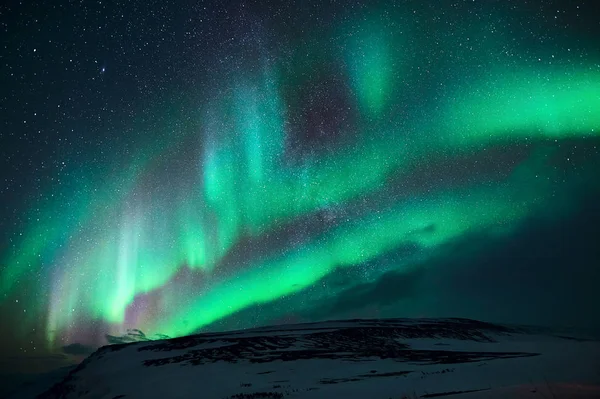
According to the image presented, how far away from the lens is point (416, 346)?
136ft

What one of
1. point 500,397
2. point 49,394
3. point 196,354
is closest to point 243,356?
point 196,354

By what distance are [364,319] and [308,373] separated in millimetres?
40805

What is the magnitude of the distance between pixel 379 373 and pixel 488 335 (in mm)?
27166

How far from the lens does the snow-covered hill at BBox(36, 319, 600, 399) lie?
2058 centimetres

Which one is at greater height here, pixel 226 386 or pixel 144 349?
pixel 144 349

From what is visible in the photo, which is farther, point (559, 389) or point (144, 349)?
point (144, 349)

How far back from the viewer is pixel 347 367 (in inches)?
1228

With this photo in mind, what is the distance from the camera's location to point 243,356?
4016cm

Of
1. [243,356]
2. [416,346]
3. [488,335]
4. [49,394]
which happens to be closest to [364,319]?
[488,335]

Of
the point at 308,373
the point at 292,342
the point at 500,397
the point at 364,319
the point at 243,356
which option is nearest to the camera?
the point at 500,397

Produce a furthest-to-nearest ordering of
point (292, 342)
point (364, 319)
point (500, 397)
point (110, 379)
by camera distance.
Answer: point (364, 319) < point (292, 342) < point (110, 379) < point (500, 397)

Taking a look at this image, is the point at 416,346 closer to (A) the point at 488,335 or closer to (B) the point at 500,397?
(A) the point at 488,335

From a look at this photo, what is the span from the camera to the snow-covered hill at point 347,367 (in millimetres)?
20578

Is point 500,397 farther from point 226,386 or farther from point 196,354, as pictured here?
point 196,354
